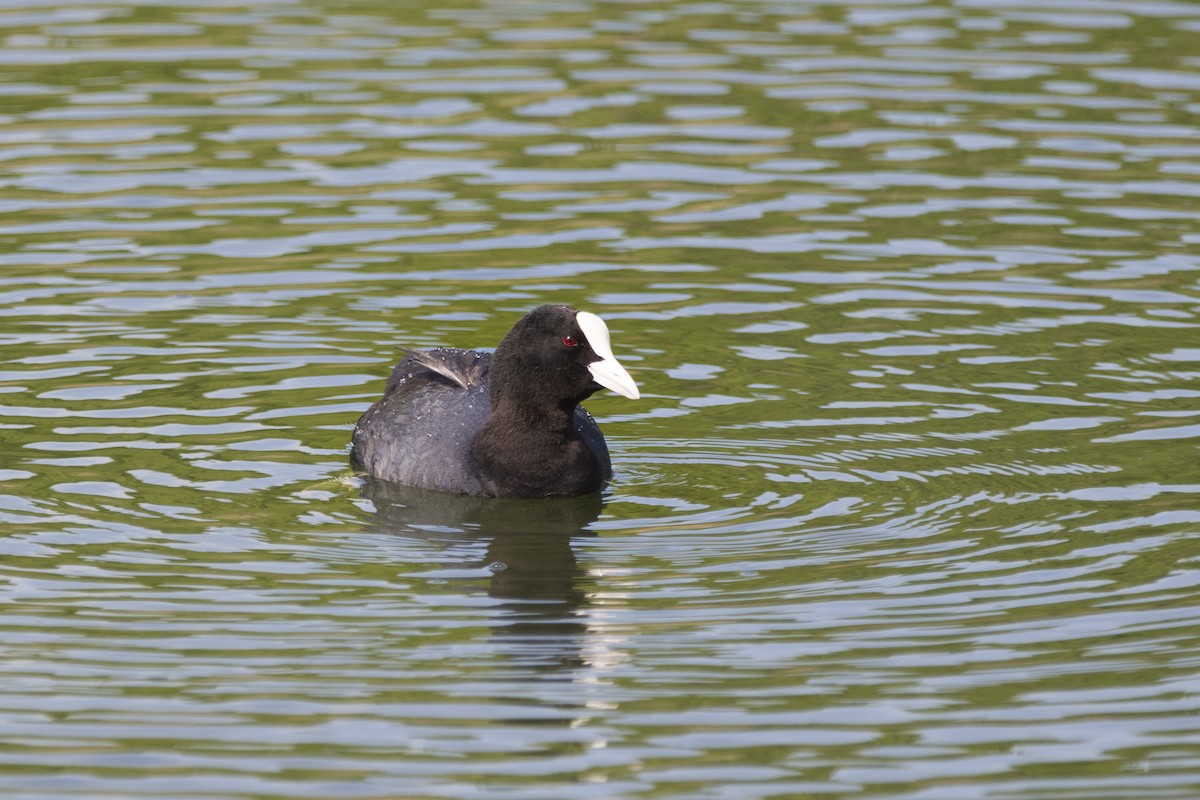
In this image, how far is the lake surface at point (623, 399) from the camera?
6.98 meters

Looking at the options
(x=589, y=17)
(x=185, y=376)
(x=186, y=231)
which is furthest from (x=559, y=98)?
(x=185, y=376)

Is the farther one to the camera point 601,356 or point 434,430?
point 434,430

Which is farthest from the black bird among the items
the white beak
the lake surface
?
the lake surface

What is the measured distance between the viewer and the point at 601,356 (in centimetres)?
973

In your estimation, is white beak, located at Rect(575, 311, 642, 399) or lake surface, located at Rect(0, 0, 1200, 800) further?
white beak, located at Rect(575, 311, 642, 399)

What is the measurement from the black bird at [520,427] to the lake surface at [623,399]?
0.17m

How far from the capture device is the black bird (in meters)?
9.80

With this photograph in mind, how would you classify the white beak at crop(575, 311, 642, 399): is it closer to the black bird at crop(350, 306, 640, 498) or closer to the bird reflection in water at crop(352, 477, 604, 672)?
the black bird at crop(350, 306, 640, 498)

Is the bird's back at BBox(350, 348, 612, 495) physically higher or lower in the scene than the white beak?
lower

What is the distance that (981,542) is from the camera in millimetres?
8875

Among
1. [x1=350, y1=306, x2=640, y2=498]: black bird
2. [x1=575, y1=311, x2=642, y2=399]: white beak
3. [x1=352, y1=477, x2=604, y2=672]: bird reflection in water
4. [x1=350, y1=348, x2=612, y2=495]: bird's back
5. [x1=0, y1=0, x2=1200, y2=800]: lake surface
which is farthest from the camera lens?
[x1=350, y1=348, x2=612, y2=495]: bird's back

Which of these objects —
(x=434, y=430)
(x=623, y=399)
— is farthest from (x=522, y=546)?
(x=623, y=399)

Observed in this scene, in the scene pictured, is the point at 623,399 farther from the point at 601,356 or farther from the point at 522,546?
the point at 522,546

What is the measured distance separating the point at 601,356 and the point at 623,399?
2.01m
